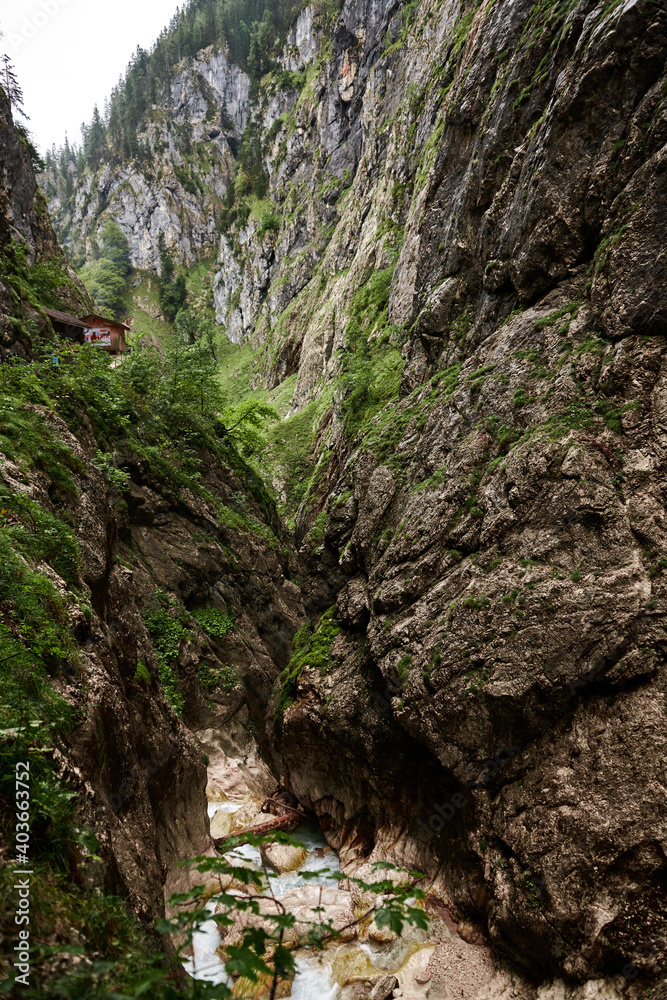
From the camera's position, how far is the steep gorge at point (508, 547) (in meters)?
8.24

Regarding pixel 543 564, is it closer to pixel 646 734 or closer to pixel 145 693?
pixel 646 734

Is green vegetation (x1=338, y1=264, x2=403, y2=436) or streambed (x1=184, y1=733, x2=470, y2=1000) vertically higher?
green vegetation (x1=338, y1=264, x2=403, y2=436)

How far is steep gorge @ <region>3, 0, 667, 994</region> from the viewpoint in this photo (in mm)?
8242

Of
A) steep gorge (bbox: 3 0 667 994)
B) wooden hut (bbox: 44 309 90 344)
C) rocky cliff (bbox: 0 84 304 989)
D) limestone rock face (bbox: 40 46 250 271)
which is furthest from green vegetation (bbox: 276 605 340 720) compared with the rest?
limestone rock face (bbox: 40 46 250 271)

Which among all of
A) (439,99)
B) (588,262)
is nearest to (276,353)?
(439,99)

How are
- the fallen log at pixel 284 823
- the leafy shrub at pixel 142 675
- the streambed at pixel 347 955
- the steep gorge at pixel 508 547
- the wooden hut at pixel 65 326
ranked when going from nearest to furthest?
1. the steep gorge at pixel 508 547
2. the streambed at pixel 347 955
3. the leafy shrub at pixel 142 675
4. the fallen log at pixel 284 823
5. the wooden hut at pixel 65 326

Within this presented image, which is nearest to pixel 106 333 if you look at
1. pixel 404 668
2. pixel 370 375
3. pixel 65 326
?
pixel 65 326

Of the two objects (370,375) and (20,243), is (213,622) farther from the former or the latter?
(20,243)

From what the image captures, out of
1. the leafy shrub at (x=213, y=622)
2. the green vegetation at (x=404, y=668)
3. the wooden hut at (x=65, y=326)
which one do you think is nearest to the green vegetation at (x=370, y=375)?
the leafy shrub at (x=213, y=622)

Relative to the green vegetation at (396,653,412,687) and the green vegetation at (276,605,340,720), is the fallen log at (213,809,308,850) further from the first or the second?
the green vegetation at (396,653,412,687)

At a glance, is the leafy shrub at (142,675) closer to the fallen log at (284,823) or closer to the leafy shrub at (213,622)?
the fallen log at (284,823)

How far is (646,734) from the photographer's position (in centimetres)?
778

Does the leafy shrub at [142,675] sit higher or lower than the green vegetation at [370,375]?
lower

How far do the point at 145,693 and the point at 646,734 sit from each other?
8966 mm
